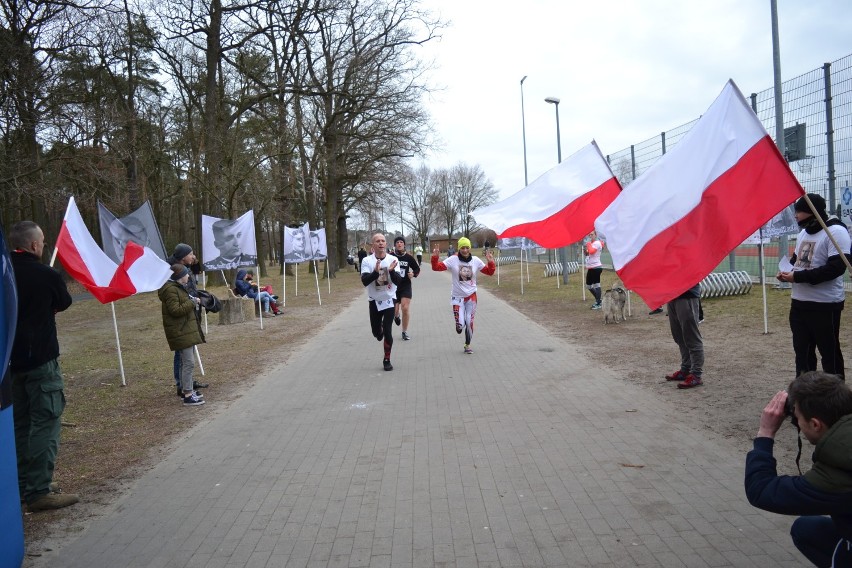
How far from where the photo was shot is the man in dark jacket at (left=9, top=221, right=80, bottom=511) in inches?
189

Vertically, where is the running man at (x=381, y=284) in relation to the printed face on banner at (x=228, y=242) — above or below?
below

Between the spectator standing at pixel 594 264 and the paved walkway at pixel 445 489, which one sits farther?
the spectator standing at pixel 594 264

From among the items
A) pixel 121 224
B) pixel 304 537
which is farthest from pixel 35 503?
pixel 121 224

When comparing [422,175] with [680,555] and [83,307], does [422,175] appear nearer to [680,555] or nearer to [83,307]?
[83,307]

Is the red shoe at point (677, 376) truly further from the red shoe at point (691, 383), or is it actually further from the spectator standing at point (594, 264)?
the spectator standing at point (594, 264)

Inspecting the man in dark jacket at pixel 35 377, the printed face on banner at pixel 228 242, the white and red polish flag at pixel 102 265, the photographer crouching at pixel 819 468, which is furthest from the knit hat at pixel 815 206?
the printed face on banner at pixel 228 242

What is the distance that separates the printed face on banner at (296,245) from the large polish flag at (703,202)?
18100 millimetres

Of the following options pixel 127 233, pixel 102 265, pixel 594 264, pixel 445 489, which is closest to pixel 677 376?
pixel 445 489

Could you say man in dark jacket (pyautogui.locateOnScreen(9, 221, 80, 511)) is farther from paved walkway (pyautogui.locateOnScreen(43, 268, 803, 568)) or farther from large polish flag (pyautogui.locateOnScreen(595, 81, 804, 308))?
large polish flag (pyautogui.locateOnScreen(595, 81, 804, 308))

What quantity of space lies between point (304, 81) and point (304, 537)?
94.8 ft

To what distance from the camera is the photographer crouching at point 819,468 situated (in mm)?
2502

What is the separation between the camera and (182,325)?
26.1 ft

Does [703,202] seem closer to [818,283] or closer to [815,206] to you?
[815,206]

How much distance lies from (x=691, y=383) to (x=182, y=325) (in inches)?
237
